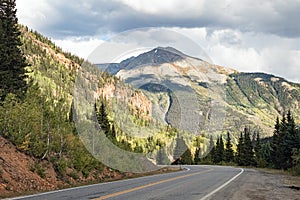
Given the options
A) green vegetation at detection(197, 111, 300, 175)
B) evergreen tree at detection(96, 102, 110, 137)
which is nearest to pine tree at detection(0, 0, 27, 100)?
evergreen tree at detection(96, 102, 110, 137)

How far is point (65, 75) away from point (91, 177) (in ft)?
519

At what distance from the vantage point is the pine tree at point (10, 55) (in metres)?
30.1

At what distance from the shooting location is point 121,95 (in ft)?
112

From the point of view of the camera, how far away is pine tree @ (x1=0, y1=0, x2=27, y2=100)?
3006 cm

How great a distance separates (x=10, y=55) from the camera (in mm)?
31109

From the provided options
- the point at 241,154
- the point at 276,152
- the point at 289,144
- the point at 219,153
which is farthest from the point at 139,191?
the point at 219,153

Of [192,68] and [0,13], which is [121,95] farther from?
[0,13]

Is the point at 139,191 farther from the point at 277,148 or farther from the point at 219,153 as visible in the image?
the point at 219,153

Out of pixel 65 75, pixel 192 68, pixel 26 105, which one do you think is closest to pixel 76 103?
pixel 26 105

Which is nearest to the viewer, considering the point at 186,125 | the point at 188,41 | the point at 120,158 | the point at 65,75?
the point at 188,41

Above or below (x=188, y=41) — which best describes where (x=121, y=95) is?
below

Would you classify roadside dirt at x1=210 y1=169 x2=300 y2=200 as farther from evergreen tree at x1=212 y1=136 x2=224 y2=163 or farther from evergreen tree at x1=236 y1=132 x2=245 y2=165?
evergreen tree at x1=212 y1=136 x2=224 y2=163

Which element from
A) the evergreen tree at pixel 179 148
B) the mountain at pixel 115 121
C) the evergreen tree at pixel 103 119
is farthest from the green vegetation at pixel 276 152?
the evergreen tree at pixel 103 119

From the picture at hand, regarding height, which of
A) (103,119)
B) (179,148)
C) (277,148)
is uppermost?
(103,119)
